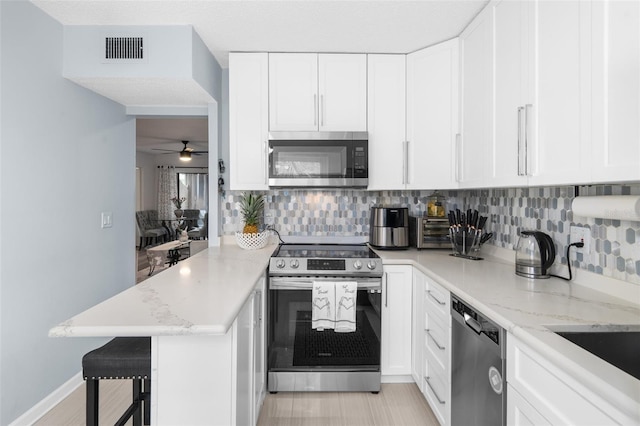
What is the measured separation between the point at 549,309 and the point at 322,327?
4.40ft

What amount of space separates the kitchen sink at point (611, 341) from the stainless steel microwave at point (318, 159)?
1.65 meters

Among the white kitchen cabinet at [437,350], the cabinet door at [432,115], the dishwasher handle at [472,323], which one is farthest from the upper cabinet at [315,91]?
the dishwasher handle at [472,323]

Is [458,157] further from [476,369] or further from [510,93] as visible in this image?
[476,369]

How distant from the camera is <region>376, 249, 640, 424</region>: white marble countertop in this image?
80 cm

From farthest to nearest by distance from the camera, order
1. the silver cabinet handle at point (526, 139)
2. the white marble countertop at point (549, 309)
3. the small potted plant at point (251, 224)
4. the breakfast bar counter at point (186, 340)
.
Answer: the small potted plant at point (251, 224)
the silver cabinet handle at point (526, 139)
the breakfast bar counter at point (186, 340)
the white marble countertop at point (549, 309)

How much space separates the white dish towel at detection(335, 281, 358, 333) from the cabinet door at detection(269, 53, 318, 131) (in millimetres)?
1178

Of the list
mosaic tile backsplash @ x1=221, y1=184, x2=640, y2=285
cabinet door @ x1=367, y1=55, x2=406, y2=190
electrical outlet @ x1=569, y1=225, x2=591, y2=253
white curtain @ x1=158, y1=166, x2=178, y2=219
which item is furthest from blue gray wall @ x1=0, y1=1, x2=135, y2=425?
white curtain @ x1=158, y1=166, x2=178, y2=219

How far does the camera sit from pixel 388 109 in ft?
8.71

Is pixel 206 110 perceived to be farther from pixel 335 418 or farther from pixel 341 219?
pixel 335 418

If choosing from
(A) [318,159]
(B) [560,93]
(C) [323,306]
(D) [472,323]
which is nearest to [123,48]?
(A) [318,159]

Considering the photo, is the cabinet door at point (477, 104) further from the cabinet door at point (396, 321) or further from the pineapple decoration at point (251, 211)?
the pineapple decoration at point (251, 211)

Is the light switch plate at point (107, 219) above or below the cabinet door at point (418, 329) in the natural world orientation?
above

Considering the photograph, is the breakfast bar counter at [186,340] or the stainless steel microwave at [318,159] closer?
the breakfast bar counter at [186,340]

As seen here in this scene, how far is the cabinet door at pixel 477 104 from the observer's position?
1941 millimetres
